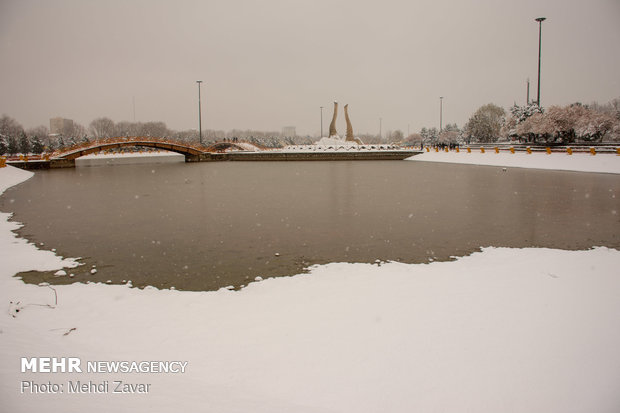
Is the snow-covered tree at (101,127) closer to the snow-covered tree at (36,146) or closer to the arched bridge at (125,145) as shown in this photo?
→ the snow-covered tree at (36,146)

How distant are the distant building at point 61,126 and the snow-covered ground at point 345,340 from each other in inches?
4317

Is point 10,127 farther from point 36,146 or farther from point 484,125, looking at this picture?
point 484,125

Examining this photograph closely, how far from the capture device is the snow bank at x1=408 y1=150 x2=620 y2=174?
28.0 meters

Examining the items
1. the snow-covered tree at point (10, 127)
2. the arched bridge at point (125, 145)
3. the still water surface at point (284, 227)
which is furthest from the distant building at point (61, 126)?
the still water surface at point (284, 227)

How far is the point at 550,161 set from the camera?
32.1 metres

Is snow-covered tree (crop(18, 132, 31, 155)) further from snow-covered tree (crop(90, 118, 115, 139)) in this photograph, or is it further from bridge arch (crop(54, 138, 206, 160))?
snow-covered tree (crop(90, 118, 115, 139))

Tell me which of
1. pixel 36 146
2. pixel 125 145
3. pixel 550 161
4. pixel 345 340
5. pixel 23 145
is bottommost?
pixel 345 340

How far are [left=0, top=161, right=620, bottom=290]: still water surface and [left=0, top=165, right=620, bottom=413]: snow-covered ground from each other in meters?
0.96

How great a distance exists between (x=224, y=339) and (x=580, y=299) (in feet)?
16.2

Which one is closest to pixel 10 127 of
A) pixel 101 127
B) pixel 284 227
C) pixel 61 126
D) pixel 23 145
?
pixel 23 145

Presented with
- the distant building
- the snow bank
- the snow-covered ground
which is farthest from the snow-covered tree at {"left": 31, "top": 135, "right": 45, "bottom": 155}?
the snow-covered ground

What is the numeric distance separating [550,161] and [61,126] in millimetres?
130010

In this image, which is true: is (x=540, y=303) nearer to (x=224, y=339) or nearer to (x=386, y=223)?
(x=224, y=339)

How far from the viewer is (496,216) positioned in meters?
12.2
